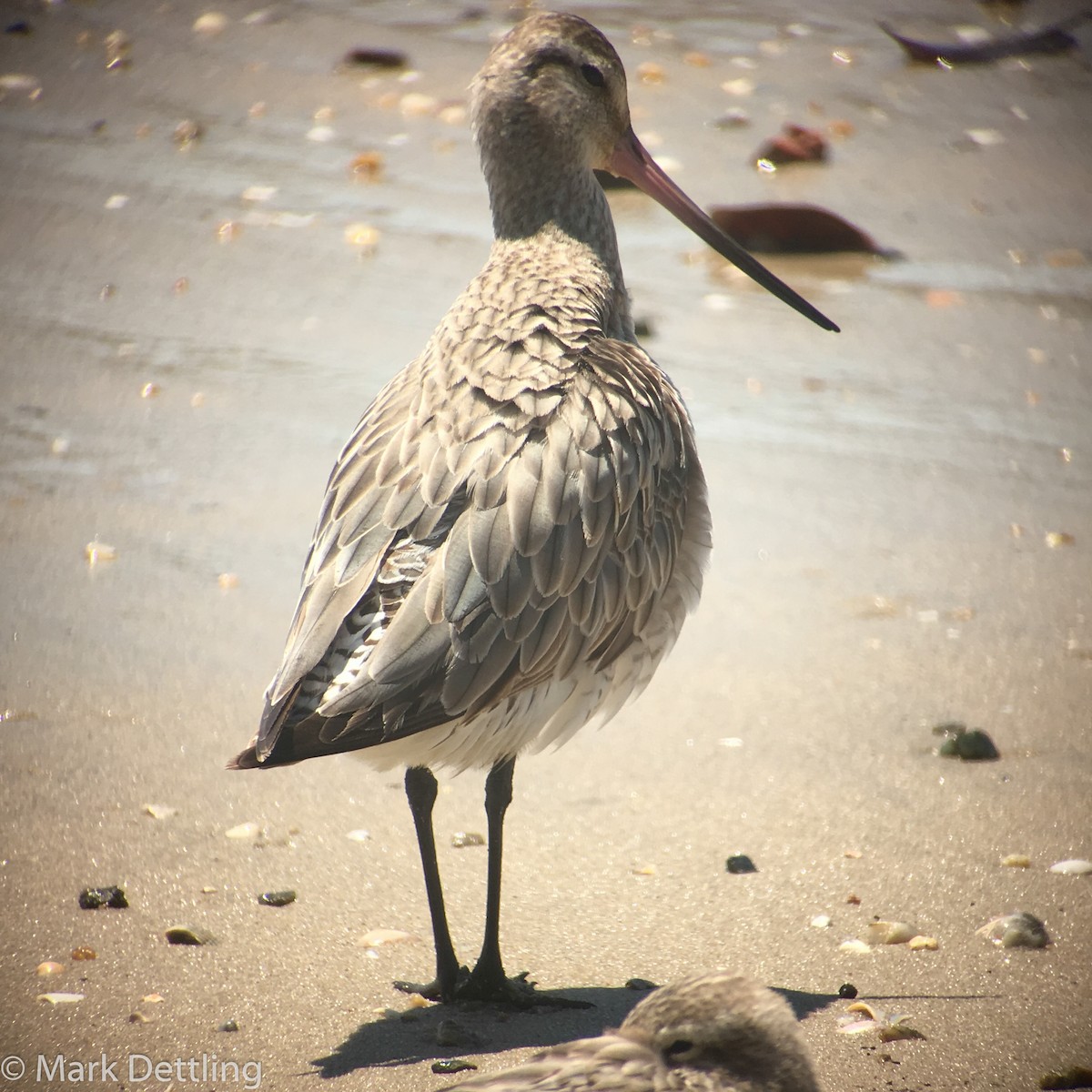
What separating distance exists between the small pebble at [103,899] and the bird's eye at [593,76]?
2882mm

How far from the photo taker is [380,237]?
8758 millimetres

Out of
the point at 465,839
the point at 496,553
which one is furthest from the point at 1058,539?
the point at 496,553

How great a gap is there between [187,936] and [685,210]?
3021 millimetres

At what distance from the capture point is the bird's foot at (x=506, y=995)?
347 centimetres

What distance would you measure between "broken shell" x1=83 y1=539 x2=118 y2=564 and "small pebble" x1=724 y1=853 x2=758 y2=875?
9.30 feet

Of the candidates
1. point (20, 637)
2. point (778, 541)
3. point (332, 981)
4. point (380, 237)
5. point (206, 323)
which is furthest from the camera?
point (380, 237)

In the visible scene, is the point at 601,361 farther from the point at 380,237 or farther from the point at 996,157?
the point at 996,157

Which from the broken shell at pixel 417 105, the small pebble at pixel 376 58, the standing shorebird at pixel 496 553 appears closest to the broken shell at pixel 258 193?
the broken shell at pixel 417 105

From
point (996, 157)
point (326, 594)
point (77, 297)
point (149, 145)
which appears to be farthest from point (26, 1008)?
point (996, 157)

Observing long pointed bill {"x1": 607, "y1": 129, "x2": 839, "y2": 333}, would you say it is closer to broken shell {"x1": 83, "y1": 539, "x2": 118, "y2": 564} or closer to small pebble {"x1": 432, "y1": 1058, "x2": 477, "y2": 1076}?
broken shell {"x1": 83, "y1": 539, "x2": 118, "y2": 564}

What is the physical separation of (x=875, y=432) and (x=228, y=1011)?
15.2 feet

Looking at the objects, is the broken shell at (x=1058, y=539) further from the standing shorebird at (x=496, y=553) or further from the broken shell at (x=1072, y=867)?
the standing shorebird at (x=496, y=553)

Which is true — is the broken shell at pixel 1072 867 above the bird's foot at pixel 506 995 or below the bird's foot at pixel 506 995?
below

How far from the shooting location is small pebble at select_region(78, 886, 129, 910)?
3666mm
